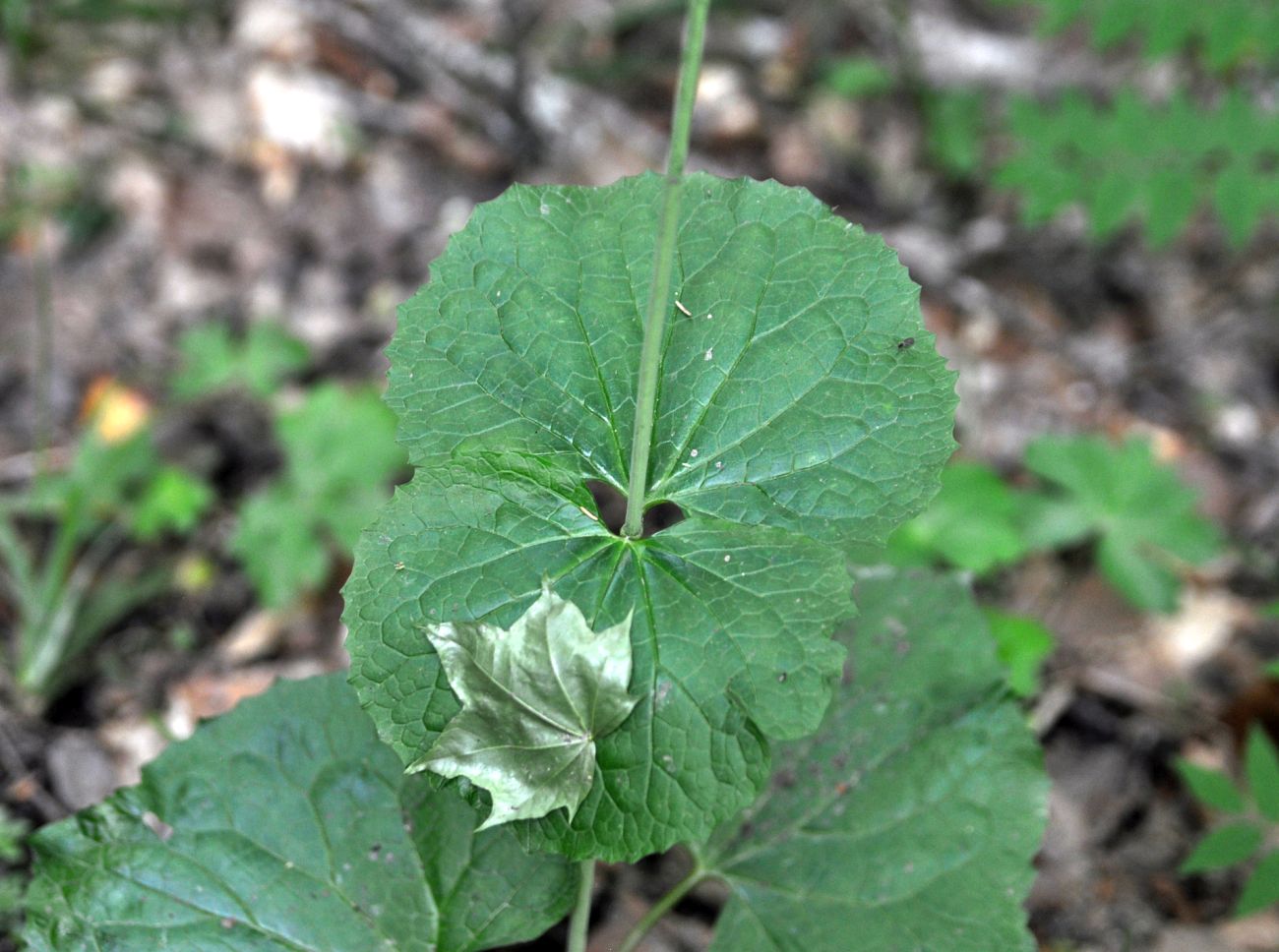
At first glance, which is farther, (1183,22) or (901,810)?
(1183,22)

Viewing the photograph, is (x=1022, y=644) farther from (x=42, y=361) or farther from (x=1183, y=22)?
(x=42, y=361)

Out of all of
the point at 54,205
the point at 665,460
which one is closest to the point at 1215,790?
the point at 665,460

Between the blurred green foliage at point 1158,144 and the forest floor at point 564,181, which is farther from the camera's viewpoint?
the blurred green foliage at point 1158,144

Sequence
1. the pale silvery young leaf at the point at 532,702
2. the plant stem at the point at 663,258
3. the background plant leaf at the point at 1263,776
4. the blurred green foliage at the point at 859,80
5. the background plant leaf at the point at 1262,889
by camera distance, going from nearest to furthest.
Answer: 1. the plant stem at the point at 663,258
2. the pale silvery young leaf at the point at 532,702
3. the background plant leaf at the point at 1262,889
4. the background plant leaf at the point at 1263,776
5. the blurred green foliage at the point at 859,80

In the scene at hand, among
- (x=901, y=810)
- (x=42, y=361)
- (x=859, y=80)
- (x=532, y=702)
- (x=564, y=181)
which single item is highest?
(x=859, y=80)

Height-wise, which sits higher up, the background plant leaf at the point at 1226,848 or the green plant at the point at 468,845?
the green plant at the point at 468,845

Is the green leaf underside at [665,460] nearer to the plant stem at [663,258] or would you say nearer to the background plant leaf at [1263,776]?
the plant stem at [663,258]

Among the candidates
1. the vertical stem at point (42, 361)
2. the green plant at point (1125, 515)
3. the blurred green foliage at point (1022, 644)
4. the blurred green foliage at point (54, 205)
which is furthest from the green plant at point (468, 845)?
the blurred green foliage at point (54, 205)
